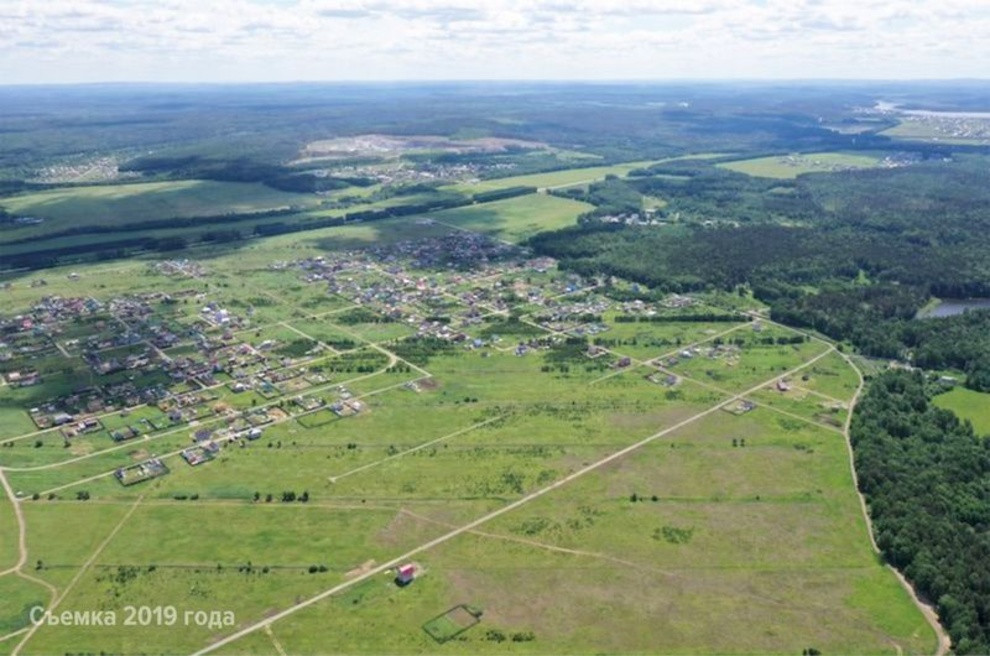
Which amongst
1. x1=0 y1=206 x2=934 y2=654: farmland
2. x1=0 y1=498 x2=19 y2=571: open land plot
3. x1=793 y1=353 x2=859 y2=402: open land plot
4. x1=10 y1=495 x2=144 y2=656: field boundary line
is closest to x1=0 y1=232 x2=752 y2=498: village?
x1=0 y1=206 x2=934 y2=654: farmland

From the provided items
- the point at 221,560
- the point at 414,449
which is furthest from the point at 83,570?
the point at 414,449

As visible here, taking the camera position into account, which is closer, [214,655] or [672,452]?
[214,655]

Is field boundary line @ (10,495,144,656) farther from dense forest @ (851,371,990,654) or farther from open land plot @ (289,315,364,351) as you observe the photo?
dense forest @ (851,371,990,654)

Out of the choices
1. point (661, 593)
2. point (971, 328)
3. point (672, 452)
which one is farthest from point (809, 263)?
point (661, 593)

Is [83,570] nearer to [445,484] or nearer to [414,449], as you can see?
[445,484]

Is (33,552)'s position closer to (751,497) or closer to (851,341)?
(751,497)

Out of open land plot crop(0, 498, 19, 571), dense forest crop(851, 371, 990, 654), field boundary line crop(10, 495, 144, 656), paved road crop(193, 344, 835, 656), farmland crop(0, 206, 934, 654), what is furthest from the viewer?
open land plot crop(0, 498, 19, 571)
